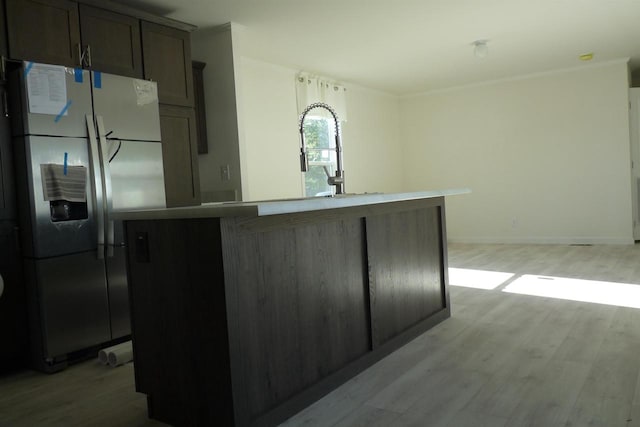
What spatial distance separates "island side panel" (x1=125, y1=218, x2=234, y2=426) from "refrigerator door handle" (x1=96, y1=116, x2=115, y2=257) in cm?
103

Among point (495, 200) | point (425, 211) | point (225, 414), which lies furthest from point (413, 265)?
point (495, 200)

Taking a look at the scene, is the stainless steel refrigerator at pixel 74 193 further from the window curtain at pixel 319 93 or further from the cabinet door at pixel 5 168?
the window curtain at pixel 319 93

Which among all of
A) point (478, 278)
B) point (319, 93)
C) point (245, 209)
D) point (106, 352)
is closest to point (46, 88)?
point (106, 352)

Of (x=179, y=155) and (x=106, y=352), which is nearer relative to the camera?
(x=106, y=352)

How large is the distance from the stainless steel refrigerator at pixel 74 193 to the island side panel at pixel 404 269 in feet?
5.31

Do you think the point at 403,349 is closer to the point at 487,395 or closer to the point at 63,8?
the point at 487,395

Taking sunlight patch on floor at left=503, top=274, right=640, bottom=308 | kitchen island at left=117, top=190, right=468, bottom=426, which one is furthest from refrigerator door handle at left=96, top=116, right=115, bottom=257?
sunlight patch on floor at left=503, top=274, right=640, bottom=308

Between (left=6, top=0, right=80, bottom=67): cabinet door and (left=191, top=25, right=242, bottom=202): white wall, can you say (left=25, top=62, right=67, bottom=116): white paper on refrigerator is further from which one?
(left=191, top=25, right=242, bottom=202): white wall

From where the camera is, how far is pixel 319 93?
20.1 feet

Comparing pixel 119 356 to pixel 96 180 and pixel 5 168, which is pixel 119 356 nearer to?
pixel 96 180

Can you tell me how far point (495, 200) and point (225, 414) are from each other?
617cm

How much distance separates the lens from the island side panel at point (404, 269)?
2.68 m

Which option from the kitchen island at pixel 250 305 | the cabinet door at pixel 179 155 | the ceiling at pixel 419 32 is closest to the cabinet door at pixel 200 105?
the ceiling at pixel 419 32

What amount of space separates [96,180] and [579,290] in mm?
3631
